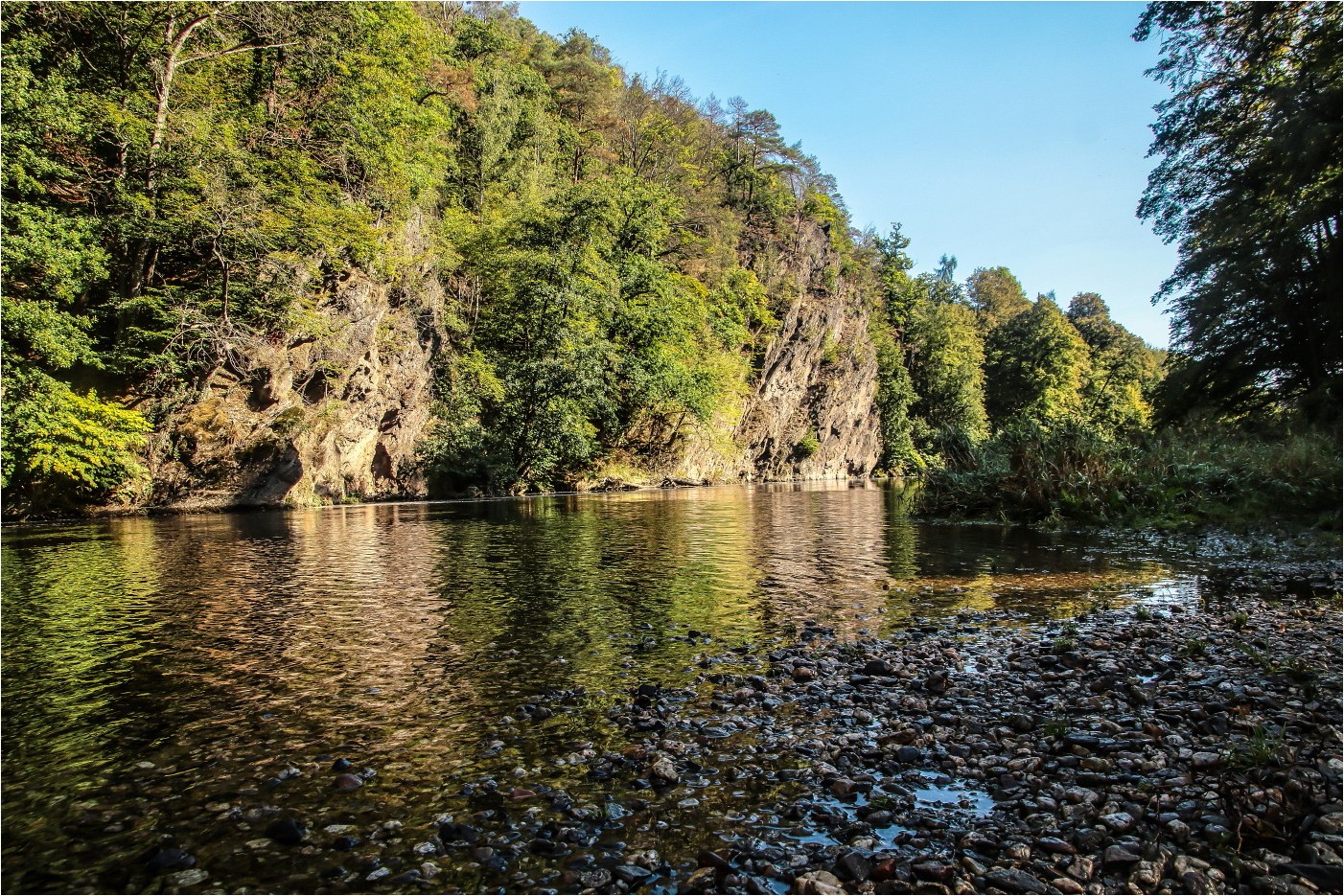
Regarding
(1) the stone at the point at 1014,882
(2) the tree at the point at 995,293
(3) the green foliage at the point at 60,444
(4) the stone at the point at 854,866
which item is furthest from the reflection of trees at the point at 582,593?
(2) the tree at the point at 995,293

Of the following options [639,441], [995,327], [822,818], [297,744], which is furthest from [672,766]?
[995,327]

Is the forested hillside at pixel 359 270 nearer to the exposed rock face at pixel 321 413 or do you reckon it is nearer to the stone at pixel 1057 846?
the exposed rock face at pixel 321 413

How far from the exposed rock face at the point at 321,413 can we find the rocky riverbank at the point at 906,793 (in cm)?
2452

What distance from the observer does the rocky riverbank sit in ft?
10.1

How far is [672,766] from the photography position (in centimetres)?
403

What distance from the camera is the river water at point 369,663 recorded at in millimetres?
3418

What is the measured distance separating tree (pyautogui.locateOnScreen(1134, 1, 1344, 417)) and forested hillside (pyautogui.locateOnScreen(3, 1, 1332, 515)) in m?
4.90

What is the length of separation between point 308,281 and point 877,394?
75.2m

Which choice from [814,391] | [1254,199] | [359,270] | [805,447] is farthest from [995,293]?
[359,270]

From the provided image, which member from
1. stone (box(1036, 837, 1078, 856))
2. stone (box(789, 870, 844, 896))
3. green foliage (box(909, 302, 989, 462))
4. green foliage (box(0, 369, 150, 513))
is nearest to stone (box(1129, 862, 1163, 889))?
stone (box(1036, 837, 1078, 856))

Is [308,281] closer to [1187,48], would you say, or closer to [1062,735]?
[1062,735]

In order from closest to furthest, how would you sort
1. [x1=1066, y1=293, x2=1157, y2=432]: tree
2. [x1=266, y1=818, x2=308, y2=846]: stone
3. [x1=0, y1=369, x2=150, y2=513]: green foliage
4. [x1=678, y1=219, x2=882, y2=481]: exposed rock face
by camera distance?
[x1=266, y1=818, x2=308, y2=846]: stone
[x1=0, y1=369, x2=150, y2=513]: green foliage
[x1=678, y1=219, x2=882, y2=481]: exposed rock face
[x1=1066, y1=293, x2=1157, y2=432]: tree

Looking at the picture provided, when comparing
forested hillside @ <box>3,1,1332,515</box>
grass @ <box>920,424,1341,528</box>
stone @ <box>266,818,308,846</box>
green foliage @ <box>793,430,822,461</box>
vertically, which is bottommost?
stone @ <box>266,818,308,846</box>

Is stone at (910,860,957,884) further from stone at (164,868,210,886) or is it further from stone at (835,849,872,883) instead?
stone at (164,868,210,886)
